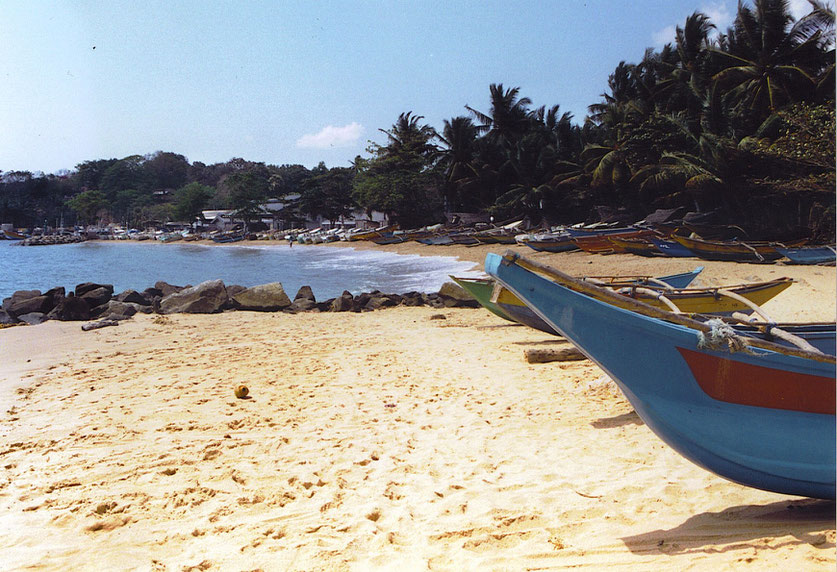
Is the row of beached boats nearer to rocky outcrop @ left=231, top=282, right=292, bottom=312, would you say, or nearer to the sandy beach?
rocky outcrop @ left=231, top=282, right=292, bottom=312

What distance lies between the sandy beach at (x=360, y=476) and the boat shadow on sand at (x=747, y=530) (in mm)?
15

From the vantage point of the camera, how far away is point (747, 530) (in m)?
3.06

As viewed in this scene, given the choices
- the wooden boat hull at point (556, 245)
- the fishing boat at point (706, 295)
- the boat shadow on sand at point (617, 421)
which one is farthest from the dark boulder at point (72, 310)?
the wooden boat hull at point (556, 245)

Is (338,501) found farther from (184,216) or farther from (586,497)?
(184,216)

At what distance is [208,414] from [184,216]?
297 ft

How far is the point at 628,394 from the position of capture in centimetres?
331

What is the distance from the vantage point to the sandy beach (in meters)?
3.07

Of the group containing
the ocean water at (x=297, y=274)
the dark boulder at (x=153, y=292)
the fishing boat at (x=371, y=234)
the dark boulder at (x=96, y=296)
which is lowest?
the ocean water at (x=297, y=274)

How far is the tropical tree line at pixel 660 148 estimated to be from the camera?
79.3ft

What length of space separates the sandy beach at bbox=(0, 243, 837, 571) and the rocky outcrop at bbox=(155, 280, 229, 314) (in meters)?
5.36

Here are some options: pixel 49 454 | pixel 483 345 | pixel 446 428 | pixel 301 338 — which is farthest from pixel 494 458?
pixel 301 338

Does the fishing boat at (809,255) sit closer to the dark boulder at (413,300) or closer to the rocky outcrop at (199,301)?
the dark boulder at (413,300)

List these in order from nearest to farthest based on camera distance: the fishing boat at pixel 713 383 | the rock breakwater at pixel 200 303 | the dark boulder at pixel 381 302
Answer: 1. the fishing boat at pixel 713 383
2. the rock breakwater at pixel 200 303
3. the dark boulder at pixel 381 302

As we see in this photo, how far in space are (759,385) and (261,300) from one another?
42.1ft
